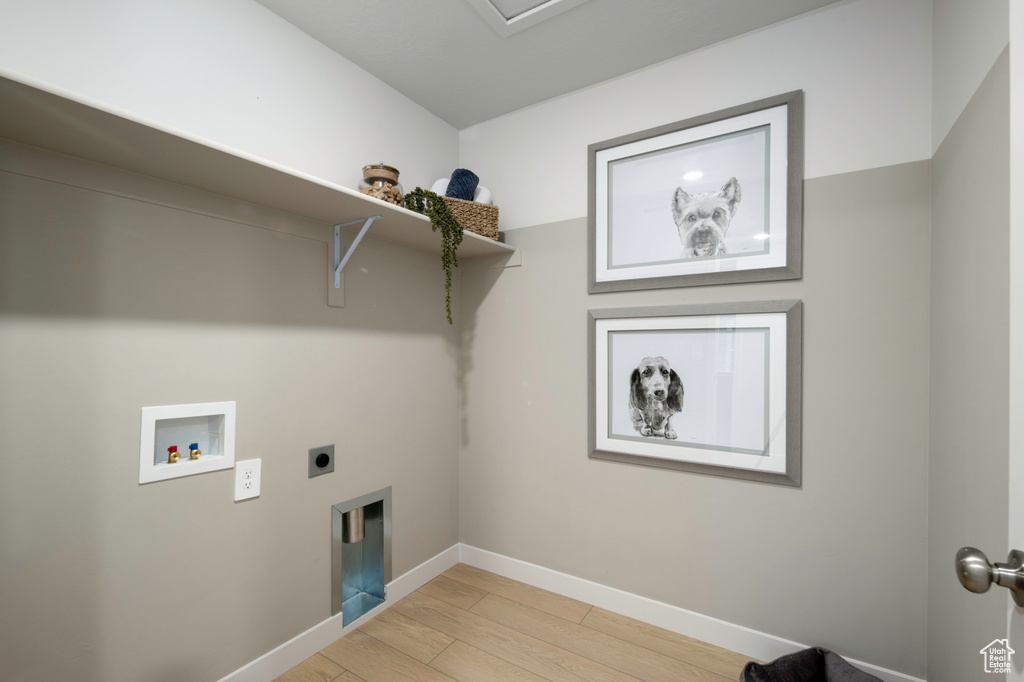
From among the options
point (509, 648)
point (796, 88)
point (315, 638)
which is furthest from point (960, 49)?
point (315, 638)

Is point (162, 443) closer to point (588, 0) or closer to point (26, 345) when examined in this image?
point (26, 345)

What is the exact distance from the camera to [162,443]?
1.33 meters

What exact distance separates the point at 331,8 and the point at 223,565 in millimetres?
1974

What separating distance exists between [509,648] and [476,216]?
1826 millimetres

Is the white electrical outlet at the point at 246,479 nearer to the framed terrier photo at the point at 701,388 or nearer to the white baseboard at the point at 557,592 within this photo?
the white baseboard at the point at 557,592

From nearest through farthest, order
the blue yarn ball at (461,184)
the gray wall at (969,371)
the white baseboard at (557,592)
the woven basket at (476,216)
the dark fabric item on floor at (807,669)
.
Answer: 1. the gray wall at (969,371)
2. the dark fabric item on floor at (807,669)
3. the white baseboard at (557,592)
4. the woven basket at (476,216)
5. the blue yarn ball at (461,184)

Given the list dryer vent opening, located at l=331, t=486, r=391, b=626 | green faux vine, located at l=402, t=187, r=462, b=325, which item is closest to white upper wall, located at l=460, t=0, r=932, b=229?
green faux vine, located at l=402, t=187, r=462, b=325

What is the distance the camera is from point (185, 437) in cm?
138

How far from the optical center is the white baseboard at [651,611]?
1605mm

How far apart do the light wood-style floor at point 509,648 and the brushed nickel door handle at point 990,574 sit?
1.19 metres

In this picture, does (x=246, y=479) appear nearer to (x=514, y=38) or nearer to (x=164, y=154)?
(x=164, y=154)

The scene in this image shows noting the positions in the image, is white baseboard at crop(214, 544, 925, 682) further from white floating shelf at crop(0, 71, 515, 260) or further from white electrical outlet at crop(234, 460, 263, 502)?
white floating shelf at crop(0, 71, 515, 260)

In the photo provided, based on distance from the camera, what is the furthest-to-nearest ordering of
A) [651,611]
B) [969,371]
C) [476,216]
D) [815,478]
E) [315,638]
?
[476,216] < [651,611] < [315,638] < [815,478] < [969,371]

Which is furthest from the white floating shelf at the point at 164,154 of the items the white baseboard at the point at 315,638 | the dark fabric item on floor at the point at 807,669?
the dark fabric item on floor at the point at 807,669
